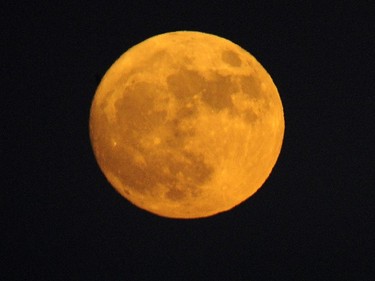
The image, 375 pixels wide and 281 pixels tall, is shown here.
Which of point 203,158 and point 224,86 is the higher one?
point 224,86

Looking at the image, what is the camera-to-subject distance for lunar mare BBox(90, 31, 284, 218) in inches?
173

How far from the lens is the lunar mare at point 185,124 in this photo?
4383 mm

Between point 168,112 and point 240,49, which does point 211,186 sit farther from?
point 240,49

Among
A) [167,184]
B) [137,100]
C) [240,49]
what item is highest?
[240,49]

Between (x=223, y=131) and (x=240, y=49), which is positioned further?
(x=240, y=49)

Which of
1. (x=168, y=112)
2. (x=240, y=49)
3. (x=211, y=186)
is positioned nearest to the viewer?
(x=168, y=112)

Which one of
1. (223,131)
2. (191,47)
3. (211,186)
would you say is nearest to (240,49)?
(191,47)

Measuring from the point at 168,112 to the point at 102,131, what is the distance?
862mm

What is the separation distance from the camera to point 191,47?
4742mm

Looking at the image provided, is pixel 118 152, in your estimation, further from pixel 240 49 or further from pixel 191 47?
pixel 240 49

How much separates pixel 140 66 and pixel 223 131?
3.49ft

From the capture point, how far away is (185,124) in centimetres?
436

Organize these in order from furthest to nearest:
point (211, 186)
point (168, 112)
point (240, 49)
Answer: point (240, 49) < point (211, 186) < point (168, 112)

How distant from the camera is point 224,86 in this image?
4.50 m
